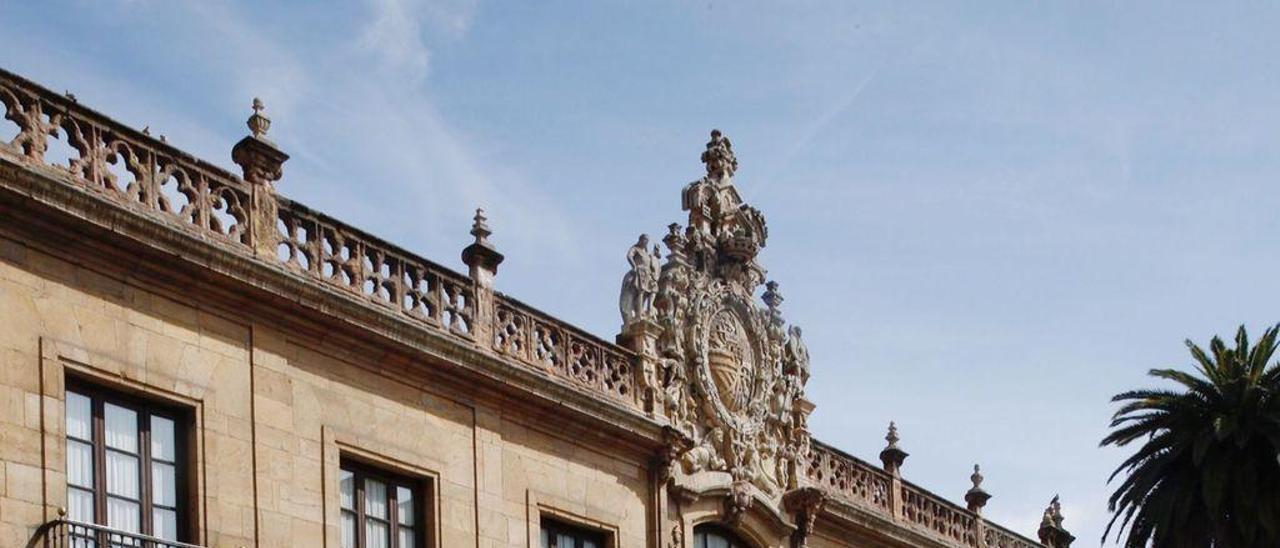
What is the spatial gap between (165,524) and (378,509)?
10.4 ft

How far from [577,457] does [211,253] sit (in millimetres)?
6208

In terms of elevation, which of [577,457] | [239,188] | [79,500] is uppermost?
[239,188]

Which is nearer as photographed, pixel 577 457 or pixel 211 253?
pixel 211 253

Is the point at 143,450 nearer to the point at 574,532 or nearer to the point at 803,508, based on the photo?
the point at 574,532

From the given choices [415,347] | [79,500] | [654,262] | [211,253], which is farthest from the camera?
[654,262]

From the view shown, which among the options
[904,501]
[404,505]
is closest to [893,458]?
[904,501]

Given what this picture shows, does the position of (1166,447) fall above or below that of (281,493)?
above

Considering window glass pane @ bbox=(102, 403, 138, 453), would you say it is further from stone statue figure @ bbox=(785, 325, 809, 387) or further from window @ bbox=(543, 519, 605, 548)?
stone statue figure @ bbox=(785, 325, 809, 387)

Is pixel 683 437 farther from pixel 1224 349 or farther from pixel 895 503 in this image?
pixel 1224 349

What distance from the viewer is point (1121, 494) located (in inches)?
1678

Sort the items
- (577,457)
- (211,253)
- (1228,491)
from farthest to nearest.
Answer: (1228,491), (577,457), (211,253)

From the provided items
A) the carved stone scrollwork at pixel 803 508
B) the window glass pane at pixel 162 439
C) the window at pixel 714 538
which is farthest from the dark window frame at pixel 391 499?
the carved stone scrollwork at pixel 803 508

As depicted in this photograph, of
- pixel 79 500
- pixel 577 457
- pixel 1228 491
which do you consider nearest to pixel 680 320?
pixel 577 457

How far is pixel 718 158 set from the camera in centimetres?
3119
